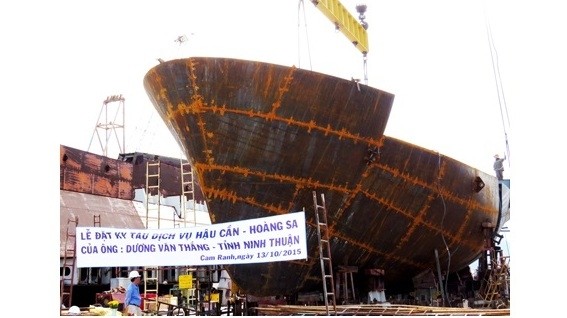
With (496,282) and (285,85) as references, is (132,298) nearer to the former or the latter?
(285,85)

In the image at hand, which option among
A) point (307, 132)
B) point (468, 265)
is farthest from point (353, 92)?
point (468, 265)

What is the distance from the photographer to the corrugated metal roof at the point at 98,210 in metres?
16.8

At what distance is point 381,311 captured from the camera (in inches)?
378

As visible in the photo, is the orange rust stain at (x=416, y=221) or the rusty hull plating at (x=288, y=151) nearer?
the rusty hull plating at (x=288, y=151)

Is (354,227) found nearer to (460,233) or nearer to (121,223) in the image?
(460,233)

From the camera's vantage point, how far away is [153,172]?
21.6m

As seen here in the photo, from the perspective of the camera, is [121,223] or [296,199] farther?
[121,223]

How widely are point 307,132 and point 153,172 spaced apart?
41.2 feet

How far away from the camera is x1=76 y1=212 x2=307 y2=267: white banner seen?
8305 mm

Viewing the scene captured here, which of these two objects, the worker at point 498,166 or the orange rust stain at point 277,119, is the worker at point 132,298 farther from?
the worker at point 498,166

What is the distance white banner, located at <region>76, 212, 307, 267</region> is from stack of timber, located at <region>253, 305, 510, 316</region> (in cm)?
138

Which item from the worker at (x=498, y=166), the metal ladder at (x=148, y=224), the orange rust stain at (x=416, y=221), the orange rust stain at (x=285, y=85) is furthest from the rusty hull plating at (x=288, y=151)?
the worker at (x=498, y=166)

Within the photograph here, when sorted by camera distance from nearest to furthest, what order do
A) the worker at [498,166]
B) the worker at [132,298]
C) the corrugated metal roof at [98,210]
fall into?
the worker at [132,298], the worker at [498,166], the corrugated metal roof at [98,210]

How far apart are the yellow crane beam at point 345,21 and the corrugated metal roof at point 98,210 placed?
8.20 meters
